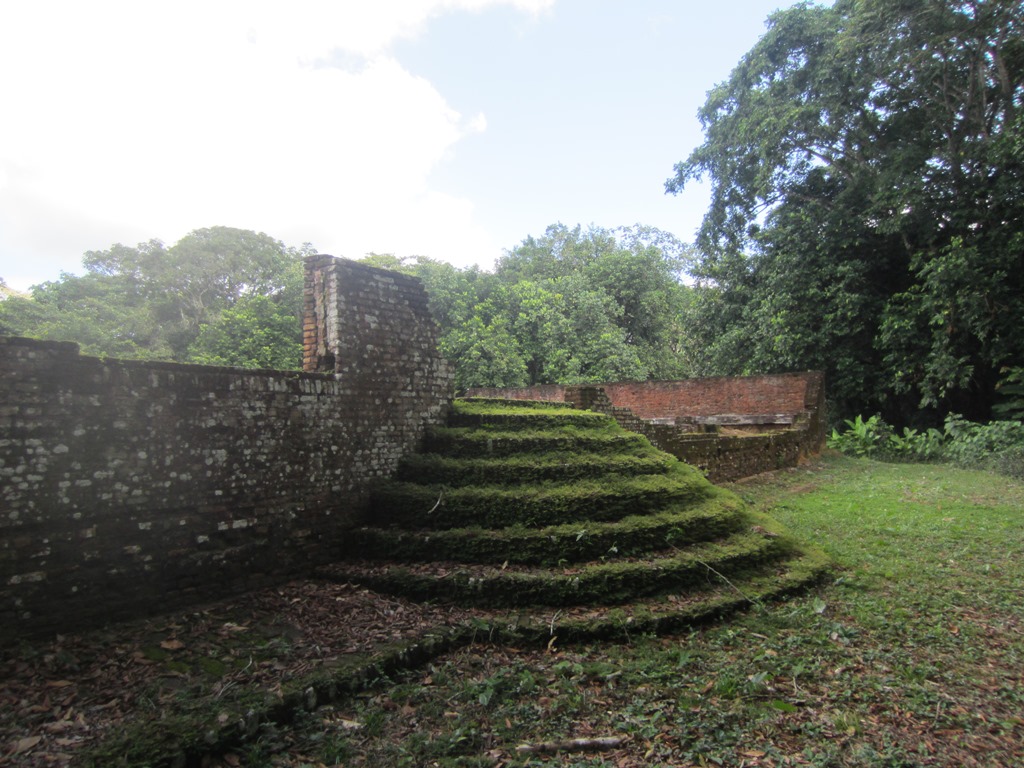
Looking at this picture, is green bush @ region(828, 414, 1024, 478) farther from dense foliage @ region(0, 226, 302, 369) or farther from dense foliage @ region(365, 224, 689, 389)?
dense foliage @ region(0, 226, 302, 369)

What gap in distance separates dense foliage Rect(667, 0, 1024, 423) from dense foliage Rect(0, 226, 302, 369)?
15174 millimetres

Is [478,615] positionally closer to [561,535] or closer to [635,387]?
[561,535]

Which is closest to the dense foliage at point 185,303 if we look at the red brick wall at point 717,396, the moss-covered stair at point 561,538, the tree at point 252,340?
the tree at point 252,340

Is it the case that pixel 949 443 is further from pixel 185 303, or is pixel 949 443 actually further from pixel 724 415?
pixel 185 303

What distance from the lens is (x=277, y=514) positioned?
4.98 meters

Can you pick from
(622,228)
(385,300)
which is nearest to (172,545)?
(385,300)

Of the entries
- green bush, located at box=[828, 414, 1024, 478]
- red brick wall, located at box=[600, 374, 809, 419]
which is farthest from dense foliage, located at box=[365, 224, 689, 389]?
green bush, located at box=[828, 414, 1024, 478]

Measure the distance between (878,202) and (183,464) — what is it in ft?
51.2

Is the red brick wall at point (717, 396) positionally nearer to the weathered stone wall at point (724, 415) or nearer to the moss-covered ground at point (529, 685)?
the weathered stone wall at point (724, 415)

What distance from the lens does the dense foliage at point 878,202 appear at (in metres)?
12.4

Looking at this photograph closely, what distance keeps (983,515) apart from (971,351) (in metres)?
8.15

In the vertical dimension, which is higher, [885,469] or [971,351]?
[971,351]

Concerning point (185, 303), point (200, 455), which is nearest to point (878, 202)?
point (200, 455)

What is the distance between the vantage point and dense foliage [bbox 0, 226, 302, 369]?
17.7 meters
